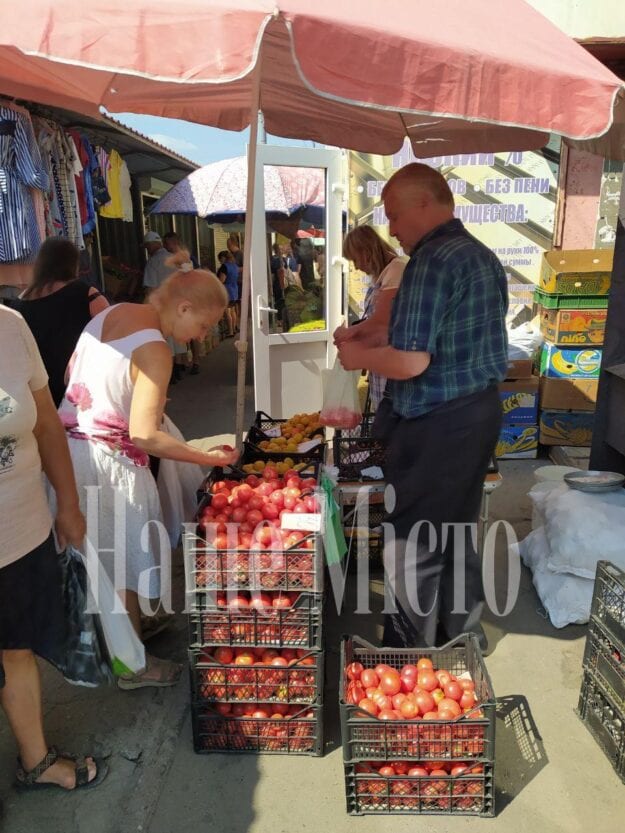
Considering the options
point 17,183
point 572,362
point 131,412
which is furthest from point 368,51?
point 572,362

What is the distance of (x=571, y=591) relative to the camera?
3312 mm

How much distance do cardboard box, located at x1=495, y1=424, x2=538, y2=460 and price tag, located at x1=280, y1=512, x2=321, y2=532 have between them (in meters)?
3.70

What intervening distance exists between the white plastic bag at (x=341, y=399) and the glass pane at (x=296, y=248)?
227 cm

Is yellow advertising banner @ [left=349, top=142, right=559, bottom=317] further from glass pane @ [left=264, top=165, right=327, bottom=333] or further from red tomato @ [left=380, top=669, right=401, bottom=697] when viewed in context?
red tomato @ [left=380, top=669, right=401, bottom=697]

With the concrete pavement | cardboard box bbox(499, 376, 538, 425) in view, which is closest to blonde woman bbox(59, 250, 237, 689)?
the concrete pavement

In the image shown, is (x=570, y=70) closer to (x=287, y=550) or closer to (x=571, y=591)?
(x=287, y=550)

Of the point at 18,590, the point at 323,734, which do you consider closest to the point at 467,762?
the point at 323,734

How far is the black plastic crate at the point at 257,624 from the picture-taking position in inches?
89.9

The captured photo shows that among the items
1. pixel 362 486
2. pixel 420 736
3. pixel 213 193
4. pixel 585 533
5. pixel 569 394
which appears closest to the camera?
pixel 420 736

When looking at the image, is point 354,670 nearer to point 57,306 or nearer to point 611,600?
point 611,600

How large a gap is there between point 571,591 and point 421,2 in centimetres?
276

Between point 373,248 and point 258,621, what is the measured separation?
2720mm

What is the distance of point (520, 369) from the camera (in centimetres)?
553

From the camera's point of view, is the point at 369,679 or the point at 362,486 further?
the point at 362,486
